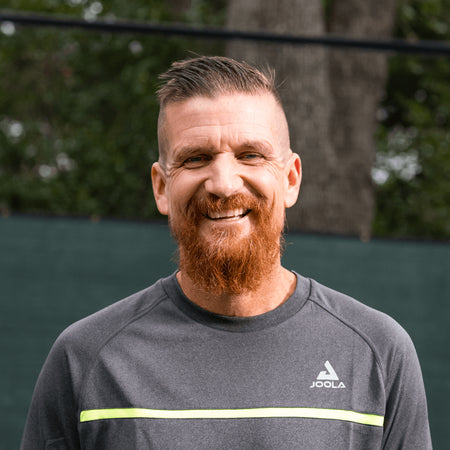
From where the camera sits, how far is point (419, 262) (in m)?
3.72

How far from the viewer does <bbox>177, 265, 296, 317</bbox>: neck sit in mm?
1806

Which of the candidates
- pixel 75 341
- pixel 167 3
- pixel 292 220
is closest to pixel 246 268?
pixel 75 341

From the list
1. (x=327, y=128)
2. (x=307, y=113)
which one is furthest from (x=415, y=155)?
(x=307, y=113)

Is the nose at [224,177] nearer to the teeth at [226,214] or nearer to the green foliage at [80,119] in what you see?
the teeth at [226,214]

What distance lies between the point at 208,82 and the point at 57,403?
982 mm

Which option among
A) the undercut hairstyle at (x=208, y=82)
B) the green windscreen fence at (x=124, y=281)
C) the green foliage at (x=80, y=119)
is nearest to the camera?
the undercut hairstyle at (x=208, y=82)

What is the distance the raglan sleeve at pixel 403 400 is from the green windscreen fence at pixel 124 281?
187 cm

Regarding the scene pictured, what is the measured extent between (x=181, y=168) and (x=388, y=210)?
238cm

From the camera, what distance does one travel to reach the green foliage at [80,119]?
381 centimetres

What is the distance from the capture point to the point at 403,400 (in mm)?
1761

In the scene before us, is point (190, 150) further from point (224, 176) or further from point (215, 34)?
point (215, 34)

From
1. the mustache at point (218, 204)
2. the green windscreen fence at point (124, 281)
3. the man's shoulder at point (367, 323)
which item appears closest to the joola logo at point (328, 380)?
the man's shoulder at point (367, 323)

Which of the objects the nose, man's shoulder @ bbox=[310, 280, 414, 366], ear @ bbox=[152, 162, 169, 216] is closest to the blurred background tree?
ear @ bbox=[152, 162, 169, 216]

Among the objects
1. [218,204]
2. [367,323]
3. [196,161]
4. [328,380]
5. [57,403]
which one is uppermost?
[196,161]
